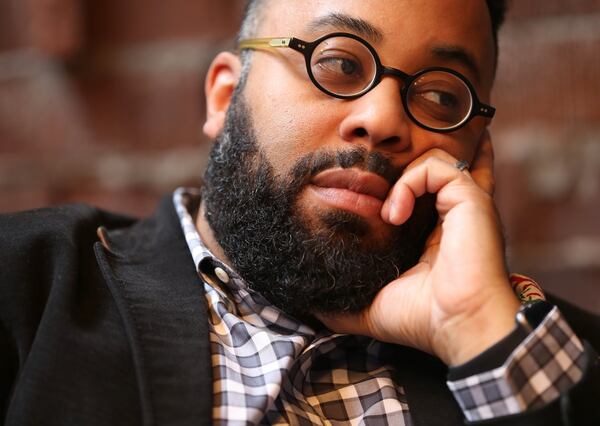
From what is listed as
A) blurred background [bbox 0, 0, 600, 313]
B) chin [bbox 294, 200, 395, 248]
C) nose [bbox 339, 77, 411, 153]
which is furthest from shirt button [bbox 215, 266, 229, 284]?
blurred background [bbox 0, 0, 600, 313]

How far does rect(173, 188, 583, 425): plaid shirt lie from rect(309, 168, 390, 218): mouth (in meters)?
0.17

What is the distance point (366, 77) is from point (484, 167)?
0.27 m

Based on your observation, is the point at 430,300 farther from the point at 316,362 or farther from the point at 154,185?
the point at 154,185

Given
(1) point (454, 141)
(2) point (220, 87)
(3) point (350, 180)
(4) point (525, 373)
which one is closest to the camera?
(4) point (525, 373)

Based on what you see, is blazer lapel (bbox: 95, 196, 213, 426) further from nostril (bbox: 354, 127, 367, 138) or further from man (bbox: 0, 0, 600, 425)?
nostril (bbox: 354, 127, 367, 138)

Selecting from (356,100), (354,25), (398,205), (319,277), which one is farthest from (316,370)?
(354,25)

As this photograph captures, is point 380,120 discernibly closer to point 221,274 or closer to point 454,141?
point 454,141

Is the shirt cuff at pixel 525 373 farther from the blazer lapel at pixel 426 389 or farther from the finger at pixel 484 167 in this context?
the finger at pixel 484 167

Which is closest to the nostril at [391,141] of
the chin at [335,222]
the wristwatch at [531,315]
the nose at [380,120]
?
the nose at [380,120]

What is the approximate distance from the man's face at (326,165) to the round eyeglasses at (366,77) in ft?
0.04

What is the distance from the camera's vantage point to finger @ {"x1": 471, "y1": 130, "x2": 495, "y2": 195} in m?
1.04

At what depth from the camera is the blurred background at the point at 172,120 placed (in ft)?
4.69

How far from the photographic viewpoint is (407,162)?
94 cm

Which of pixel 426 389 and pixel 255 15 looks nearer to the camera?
pixel 426 389
